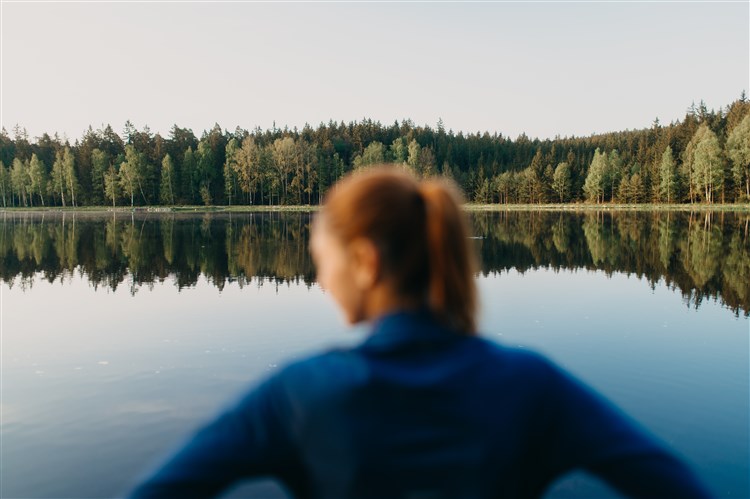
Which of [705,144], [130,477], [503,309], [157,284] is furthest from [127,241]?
[705,144]

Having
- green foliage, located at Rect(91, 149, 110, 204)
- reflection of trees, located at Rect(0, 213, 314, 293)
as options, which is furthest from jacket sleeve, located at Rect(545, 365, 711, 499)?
green foliage, located at Rect(91, 149, 110, 204)

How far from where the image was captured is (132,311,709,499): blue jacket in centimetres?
125

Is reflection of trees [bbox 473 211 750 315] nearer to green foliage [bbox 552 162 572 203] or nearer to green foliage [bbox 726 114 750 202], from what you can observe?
green foliage [bbox 726 114 750 202]

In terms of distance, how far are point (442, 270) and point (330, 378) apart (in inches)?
14.7

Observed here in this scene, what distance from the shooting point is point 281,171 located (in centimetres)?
10725

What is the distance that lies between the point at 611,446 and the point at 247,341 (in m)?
13.2

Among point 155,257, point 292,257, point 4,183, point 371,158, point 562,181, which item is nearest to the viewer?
point 155,257

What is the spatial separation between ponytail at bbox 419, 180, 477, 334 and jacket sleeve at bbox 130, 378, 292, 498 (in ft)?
1.40

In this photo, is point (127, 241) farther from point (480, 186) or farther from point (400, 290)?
point (480, 186)

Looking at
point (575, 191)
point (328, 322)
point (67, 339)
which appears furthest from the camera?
point (575, 191)

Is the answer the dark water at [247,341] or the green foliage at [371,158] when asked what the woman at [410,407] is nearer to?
the dark water at [247,341]

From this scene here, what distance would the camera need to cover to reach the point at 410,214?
138 cm

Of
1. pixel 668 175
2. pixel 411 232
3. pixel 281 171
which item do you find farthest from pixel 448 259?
pixel 281 171

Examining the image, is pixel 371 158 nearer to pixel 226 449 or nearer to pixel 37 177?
pixel 37 177
